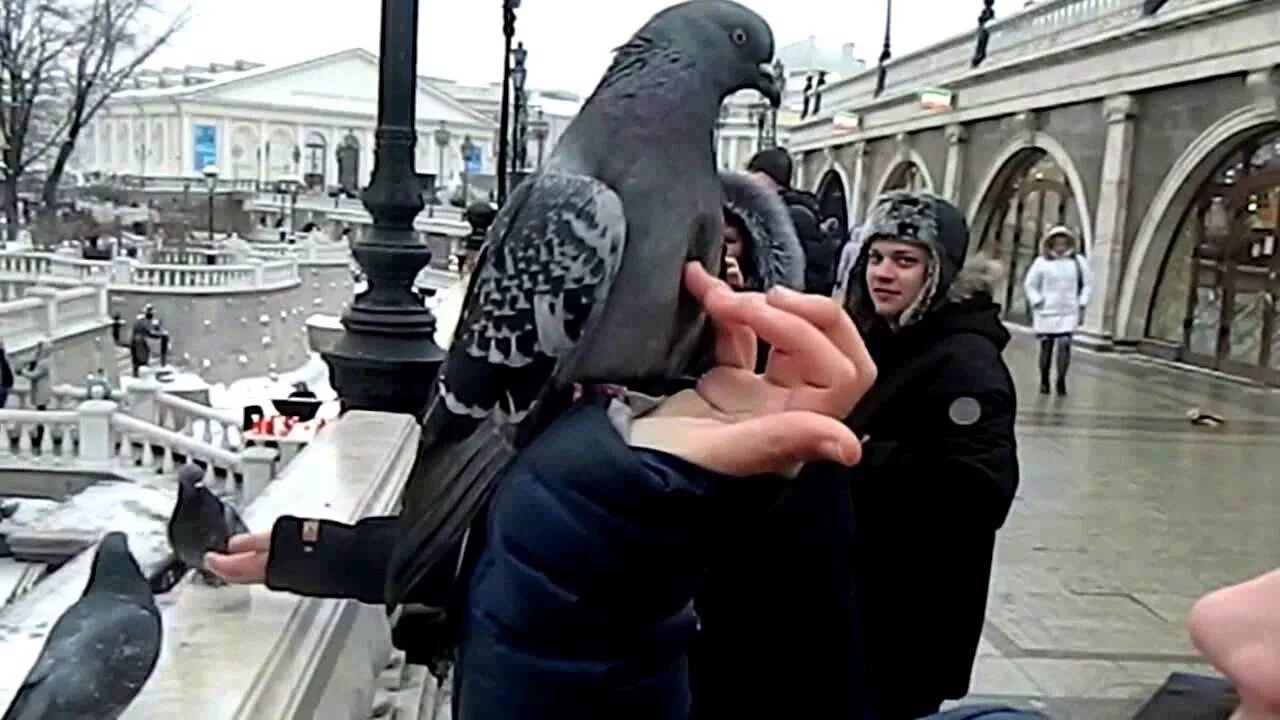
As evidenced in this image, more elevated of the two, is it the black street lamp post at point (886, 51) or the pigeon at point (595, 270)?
the black street lamp post at point (886, 51)

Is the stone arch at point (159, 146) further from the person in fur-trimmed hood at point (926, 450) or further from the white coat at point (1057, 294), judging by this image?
the person in fur-trimmed hood at point (926, 450)

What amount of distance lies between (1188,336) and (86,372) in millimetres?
20926

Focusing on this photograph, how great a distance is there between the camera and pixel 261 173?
309ft

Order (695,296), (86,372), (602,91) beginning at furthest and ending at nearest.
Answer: (86,372), (602,91), (695,296)

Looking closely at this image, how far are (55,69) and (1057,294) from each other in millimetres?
36516

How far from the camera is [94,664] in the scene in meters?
1.94

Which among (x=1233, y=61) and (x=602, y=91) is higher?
(x=1233, y=61)

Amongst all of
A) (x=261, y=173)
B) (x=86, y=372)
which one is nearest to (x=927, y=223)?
(x=86, y=372)

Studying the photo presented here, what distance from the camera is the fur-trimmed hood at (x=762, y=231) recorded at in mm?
1804

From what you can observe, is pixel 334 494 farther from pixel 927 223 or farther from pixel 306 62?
pixel 306 62

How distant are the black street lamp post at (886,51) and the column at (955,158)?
778 cm

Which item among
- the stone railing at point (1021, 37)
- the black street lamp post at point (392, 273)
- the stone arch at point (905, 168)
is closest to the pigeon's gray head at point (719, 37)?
the black street lamp post at point (392, 273)

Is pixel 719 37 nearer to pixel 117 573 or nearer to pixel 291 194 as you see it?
pixel 117 573

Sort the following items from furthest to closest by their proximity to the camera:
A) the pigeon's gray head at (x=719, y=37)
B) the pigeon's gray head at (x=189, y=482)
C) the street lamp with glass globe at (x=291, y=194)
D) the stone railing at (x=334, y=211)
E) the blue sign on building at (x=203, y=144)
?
the blue sign on building at (x=203, y=144)
the street lamp with glass globe at (x=291, y=194)
the stone railing at (x=334, y=211)
the pigeon's gray head at (x=189, y=482)
the pigeon's gray head at (x=719, y=37)
